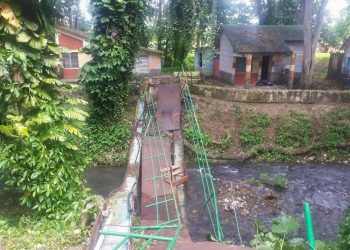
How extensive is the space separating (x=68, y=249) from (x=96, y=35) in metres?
9.42

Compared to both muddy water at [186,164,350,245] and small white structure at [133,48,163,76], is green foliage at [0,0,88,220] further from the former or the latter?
small white structure at [133,48,163,76]

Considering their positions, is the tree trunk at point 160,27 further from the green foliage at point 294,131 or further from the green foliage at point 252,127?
the green foliage at point 294,131

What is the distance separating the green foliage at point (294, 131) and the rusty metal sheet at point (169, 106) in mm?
5232

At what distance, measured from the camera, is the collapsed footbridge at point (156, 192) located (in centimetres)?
480

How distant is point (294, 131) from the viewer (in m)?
14.5

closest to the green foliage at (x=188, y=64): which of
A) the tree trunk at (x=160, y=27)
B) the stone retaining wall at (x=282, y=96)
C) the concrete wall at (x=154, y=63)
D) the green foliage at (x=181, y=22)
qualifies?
the green foliage at (x=181, y=22)

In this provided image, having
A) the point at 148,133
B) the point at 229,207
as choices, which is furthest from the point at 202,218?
the point at 148,133

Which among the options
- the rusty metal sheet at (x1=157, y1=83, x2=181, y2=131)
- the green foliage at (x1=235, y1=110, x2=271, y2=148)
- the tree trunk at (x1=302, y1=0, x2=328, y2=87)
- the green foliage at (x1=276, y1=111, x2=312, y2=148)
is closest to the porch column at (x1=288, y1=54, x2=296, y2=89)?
the tree trunk at (x1=302, y1=0, x2=328, y2=87)

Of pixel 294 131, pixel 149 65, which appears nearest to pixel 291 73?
pixel 294 131

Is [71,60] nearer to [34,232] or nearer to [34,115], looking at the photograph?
[34,115]

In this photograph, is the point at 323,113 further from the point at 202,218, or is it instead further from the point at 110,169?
the point at 110,169

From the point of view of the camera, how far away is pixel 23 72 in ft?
17.5

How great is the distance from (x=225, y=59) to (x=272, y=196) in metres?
11.9

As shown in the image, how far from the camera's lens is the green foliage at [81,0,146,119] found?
40.7 ft
